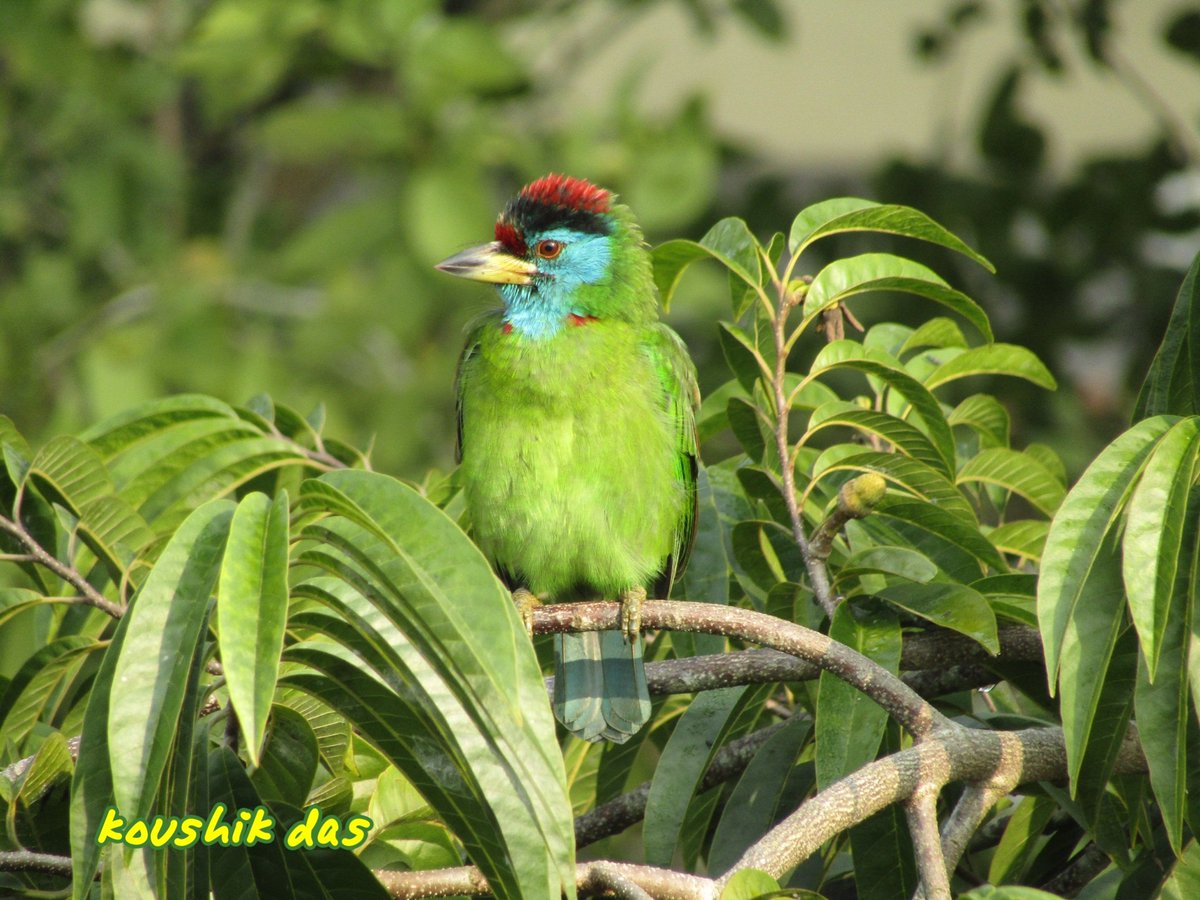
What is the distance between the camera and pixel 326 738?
189 centimetres

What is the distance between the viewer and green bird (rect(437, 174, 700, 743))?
2562 mm

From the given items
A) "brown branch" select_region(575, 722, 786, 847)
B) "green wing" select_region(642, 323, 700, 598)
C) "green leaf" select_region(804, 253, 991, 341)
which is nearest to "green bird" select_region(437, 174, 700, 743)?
"green wing" select_region(642, 323, 700, 598)

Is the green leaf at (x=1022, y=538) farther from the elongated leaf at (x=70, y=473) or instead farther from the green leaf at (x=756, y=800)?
the elongated leaf at (x=70, y=473)

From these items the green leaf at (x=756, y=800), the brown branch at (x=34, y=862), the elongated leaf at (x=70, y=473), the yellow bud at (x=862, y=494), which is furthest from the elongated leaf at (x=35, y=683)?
the yellow bud at (x=862, y=494)

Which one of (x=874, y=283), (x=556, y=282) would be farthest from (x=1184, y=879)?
(x=556, y=282)

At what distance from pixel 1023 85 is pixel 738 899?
446 centimetres

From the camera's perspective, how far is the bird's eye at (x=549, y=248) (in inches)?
113

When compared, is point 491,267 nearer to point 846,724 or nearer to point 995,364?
point 995,364

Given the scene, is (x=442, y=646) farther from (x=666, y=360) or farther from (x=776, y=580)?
(x=666, y=360)

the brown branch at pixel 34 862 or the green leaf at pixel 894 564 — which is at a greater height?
the green leaf at pixel 894 564

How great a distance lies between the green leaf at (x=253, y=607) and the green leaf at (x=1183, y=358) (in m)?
1.22

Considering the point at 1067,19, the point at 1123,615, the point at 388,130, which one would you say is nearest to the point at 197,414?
the point at 1123,615

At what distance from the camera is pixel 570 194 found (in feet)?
9.61

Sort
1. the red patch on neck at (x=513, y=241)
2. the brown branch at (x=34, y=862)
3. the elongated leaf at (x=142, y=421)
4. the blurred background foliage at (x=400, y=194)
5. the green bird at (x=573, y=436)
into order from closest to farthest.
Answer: the brown branch at (x=34, y=862), the elongated leaf at (x=142, y=421), the green bird at (x=573, y=436), the red patch on neck at (x=513, y=241), the blurred background foliage at (x=400, y=194)
